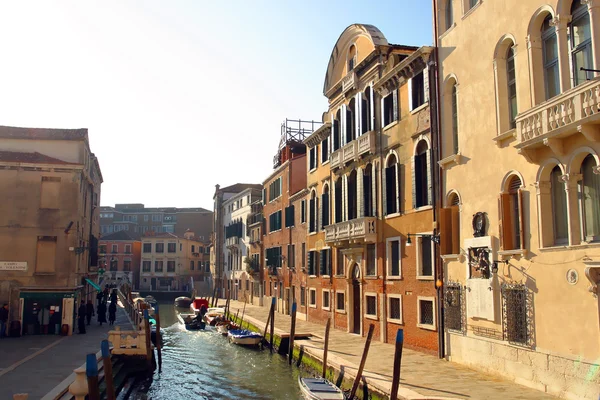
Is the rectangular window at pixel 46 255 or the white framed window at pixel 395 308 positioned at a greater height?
the rectangular window at pixel 46 255

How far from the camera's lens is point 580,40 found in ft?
38.7

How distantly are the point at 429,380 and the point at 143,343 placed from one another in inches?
387

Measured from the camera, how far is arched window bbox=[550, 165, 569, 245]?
1226cm

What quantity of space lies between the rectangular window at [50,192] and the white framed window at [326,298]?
1240 centimetres

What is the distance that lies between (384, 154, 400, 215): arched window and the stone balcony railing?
1223 mm

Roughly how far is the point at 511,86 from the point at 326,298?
15.9m

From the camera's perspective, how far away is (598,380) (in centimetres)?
1080

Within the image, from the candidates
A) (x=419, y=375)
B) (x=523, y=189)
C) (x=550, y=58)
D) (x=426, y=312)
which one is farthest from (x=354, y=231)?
(x=550, y=58)

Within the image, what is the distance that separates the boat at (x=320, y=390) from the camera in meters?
13.8

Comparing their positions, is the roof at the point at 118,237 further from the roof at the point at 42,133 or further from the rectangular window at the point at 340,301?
the rectangular window at the point at 340,301

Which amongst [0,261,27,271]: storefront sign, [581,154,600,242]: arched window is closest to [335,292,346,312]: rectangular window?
[0,261,27,271]: storefront sign

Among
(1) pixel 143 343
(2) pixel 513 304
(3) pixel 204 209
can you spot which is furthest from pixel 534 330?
(3) pixel 204 209

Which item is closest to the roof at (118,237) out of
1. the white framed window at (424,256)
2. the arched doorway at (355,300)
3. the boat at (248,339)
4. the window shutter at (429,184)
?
the boat at (248,339)

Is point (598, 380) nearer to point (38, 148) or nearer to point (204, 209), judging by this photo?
point (38, 148)
